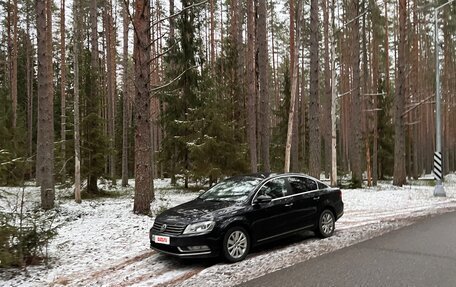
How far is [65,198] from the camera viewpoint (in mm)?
16094

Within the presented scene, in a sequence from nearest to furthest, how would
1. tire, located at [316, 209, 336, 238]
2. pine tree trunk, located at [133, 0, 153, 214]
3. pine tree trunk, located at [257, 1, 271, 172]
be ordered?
1. tire, located at [316, 209, 336, 238]
2. pine tree trunk, located at [133, 0, 153, 214]
3. pine tree trunk, located at [257, 1, 271, 172]

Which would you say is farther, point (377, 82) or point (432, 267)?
point (377, 82)

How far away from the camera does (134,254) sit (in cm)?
750

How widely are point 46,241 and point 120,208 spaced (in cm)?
550

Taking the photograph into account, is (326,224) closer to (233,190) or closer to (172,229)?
(233,190)

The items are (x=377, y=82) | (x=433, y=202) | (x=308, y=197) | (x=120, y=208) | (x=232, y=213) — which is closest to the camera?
(x=232, y=213)

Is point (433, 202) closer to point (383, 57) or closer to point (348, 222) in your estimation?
point (348, 222)

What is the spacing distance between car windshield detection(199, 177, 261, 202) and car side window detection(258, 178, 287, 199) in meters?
0.19

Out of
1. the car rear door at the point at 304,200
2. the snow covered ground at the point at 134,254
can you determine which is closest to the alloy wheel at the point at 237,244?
the snow covered ground at the point at 134,254

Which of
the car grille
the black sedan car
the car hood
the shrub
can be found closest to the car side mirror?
the black sedan car

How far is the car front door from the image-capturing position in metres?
7.23

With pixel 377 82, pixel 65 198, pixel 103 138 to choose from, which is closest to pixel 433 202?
pixel 103 138

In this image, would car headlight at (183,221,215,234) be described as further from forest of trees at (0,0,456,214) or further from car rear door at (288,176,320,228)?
forest of trees at (0,0,456,214)

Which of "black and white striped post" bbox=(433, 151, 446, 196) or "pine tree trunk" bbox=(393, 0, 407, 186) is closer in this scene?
"black and white striped post" bbox=(433, 151, 446, 196)
